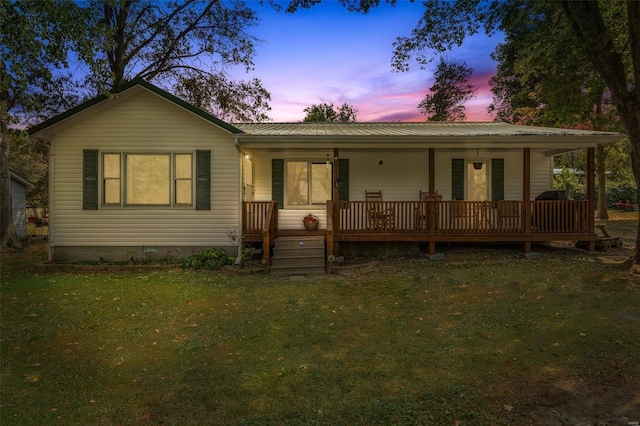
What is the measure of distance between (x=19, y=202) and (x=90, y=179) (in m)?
13.6

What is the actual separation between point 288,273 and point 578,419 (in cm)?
596

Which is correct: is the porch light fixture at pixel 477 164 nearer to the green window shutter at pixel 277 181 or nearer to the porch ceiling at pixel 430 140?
the porch ceiling at pixel 430 140

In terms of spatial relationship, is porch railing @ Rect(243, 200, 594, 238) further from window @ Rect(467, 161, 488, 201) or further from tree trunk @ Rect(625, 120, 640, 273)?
tree trunk @ Rect(625, 120, 640, 273)

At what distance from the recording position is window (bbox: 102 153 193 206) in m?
9.12

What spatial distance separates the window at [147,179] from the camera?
9117 millimetres

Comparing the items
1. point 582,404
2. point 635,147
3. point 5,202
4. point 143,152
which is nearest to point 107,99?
point 143,152

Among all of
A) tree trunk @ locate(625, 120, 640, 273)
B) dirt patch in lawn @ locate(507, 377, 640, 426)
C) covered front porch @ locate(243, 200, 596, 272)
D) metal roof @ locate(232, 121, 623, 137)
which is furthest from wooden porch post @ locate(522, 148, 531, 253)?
dirt patch in lawn @ locate(507, 377, 640, 426)

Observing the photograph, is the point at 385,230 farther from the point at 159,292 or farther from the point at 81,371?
the point at 81,371

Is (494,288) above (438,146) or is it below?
below

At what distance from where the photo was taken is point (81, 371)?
3.72 metres

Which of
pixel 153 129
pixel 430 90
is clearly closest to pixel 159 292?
pixel 153 129

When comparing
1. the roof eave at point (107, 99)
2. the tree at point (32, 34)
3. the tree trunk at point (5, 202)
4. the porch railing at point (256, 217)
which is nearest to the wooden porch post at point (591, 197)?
the porch railing at point (256, 217)

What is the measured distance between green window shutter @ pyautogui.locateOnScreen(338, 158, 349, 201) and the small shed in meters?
16.7

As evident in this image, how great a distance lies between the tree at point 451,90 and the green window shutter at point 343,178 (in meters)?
22.7
